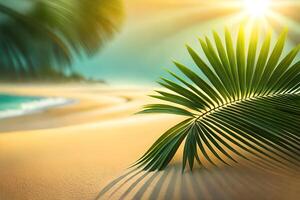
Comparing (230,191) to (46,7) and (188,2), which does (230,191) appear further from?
(188,2)

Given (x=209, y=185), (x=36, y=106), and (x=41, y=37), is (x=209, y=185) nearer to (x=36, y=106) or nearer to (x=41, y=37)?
(x=41, y=37)

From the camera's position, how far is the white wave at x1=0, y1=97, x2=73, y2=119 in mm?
2260

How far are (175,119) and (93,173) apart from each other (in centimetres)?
66

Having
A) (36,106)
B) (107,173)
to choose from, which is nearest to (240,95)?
(107,173)

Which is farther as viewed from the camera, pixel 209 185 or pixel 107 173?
pixel 107 173

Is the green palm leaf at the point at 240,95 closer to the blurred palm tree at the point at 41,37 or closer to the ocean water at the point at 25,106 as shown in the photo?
the blurred palm tree at the point at 41,37

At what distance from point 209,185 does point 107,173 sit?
31cm

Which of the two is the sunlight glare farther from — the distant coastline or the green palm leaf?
the distant coastline

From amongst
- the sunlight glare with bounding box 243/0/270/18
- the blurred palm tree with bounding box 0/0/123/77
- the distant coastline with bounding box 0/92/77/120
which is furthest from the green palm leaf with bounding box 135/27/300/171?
the distant coastline with bounding box 0/92/77/120

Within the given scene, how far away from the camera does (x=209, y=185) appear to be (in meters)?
0.76

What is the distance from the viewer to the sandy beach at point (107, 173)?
2.43 ft

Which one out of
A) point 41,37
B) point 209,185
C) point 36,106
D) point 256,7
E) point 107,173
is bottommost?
point 209,185

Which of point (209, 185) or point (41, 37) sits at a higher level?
point (41, 37)

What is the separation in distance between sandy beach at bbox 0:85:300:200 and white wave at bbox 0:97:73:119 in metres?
0.92
